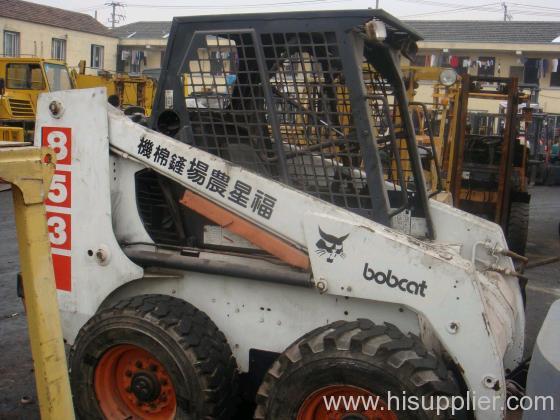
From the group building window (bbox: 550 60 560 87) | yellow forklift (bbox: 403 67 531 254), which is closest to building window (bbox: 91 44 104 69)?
building window (bbox: 550 60 560 87)

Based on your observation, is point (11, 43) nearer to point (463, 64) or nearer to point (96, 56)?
point (96, 56)

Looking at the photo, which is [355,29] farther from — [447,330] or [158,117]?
[447,330]

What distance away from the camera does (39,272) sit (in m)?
2.09

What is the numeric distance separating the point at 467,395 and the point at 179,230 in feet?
5.83

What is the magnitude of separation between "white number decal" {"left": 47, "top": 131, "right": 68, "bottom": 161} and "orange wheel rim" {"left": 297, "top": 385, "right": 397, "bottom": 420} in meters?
1.88

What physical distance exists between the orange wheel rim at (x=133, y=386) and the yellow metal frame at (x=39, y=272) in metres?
1.19

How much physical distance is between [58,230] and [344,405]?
186cm

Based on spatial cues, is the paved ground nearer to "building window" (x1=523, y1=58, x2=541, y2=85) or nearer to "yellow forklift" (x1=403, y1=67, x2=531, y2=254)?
"yellow forklift" (x1=403, y1=67, x2=531, y2=254)

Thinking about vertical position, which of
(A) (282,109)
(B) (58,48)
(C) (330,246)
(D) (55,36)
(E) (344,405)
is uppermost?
(D) (55,36)

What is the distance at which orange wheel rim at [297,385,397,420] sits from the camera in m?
2.92

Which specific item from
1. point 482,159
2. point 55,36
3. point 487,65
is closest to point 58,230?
point 482,159

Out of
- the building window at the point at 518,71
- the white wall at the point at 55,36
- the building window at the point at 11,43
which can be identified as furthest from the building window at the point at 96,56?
the building window at the point at 518,71

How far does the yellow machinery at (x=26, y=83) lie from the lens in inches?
623

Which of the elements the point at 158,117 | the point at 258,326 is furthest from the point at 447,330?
the point at 158,117
